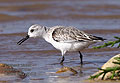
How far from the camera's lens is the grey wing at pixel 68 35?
8.71 metres

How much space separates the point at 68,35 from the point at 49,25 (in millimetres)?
5510

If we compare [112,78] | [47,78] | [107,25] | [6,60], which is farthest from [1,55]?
[107,25]

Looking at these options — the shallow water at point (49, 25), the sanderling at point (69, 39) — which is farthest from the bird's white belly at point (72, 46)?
the shallow water at point (49, 25)

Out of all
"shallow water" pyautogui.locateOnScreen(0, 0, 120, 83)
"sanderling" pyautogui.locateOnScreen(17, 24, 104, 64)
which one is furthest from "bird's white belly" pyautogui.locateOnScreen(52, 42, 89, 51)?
"shallow water" pyautogui.locateOnScreen(0, 0, 120, 83)

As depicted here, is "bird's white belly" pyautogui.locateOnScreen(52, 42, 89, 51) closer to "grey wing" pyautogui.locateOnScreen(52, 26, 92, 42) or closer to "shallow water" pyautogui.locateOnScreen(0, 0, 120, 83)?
"grey wing" pyautogui.locateOnScreen(52, 26, 92, 42)

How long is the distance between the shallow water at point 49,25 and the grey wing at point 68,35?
0.59 meters

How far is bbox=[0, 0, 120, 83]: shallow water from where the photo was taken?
26.1 feet

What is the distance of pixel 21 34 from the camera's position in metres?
12.8

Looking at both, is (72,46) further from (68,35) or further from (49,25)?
(49,25)

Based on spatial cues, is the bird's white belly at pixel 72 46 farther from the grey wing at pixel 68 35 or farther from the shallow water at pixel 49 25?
the shallow water at pixel 49 25

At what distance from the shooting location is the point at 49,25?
14.3 m

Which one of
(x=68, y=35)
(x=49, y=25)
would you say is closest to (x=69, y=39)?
(x=68, y=35)

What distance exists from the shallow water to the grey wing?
23.3 inches

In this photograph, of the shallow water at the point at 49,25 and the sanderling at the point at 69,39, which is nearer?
the shallow water at the point at 49,25
